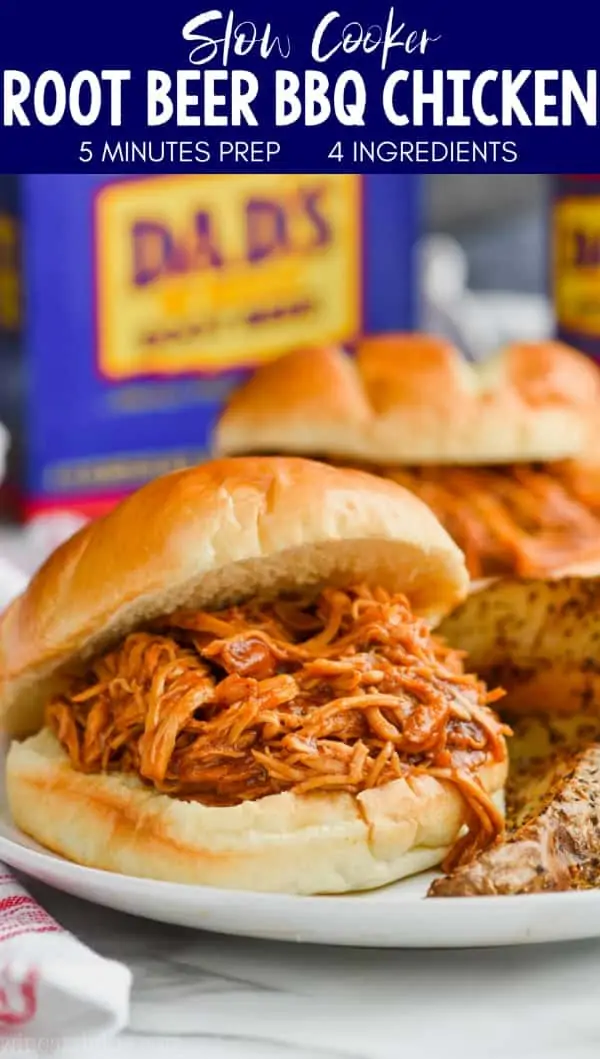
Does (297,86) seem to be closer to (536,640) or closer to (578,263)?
(536,640)

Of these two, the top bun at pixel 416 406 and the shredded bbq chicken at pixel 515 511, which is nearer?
the shredded bbq chicken at pixel 515 511

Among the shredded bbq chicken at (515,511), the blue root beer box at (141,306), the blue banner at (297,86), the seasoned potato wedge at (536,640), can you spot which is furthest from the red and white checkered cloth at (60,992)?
the blue root beer box at (141,306)

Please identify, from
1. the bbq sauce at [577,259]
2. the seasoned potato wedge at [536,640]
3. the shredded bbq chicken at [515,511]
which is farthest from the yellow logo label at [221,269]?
the seasoned potato wedge at [536,640]

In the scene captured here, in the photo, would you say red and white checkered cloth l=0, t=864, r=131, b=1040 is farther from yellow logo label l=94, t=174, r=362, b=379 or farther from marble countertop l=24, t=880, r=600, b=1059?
yellow logo label l=94, t=174, r=362, b=379

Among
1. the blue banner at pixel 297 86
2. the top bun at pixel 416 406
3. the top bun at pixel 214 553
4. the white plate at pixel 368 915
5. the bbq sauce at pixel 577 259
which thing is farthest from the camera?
the bbq sauce at pixel 577 259

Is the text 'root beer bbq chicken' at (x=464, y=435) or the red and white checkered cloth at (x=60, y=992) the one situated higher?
the text 'root beer bbq chicken' at (x=464, y=435)

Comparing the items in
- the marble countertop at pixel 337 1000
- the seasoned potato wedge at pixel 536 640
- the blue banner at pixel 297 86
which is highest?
the blue banner at pixel 297 86

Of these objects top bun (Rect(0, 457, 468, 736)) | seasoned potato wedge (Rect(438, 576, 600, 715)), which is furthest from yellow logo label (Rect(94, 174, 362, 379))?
top bun (Rect(0, 457, 468, 736))

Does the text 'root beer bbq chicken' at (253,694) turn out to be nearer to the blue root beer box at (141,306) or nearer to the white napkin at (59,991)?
the white napkin at (59,991)

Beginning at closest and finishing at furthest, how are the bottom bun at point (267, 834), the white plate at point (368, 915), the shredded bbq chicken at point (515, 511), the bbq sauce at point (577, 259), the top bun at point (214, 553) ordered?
the white plate at point (368, 915) < the bottom bun at point (267, 834) < the top bun at point (214, 553) < the shredded bbq chicken at point (515, 511) < the bbq sauce at point (577, 259)
